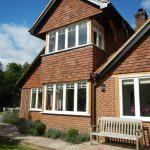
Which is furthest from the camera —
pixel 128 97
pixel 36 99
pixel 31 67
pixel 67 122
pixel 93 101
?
pixel 31 67

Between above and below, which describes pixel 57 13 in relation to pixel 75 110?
above

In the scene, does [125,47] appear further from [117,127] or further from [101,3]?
[117,127]

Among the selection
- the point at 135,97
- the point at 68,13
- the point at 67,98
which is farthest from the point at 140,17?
the point at 67,98

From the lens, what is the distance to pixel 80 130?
37.6 feet

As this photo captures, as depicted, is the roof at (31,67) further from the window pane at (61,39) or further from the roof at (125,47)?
the roof at (125,47)

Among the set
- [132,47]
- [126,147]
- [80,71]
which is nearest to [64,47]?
[80,71]

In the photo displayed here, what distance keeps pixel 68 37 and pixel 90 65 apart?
269 centimetres

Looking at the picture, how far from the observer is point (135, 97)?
9859 mm

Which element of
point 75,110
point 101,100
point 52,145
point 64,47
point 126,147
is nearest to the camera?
point 126,147

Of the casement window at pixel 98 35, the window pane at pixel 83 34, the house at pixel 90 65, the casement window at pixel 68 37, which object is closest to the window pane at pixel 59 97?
the house at pixel 90 65

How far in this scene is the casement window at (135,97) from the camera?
32.0ft

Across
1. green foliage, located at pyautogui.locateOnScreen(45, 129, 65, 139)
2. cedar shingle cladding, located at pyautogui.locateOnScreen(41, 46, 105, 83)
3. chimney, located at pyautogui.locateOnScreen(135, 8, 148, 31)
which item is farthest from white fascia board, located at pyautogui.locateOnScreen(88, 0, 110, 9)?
green foliage, located at pyautogui.locateOnScreen(45, 129, 65, 139)

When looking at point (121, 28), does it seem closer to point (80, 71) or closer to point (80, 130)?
point (80, 71)

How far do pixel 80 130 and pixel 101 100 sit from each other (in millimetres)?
1980
